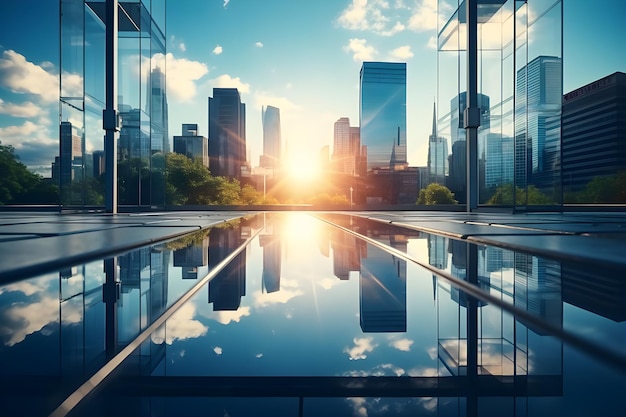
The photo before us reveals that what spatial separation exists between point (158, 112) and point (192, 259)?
1156 cm

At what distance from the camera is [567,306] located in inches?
53.4

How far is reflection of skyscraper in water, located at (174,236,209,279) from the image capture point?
2.09m

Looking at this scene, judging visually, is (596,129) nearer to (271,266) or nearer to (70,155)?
(70,155)

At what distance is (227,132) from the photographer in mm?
99375

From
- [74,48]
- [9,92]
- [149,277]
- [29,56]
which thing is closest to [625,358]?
[149,277]

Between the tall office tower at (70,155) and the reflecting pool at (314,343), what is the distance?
9640 mm

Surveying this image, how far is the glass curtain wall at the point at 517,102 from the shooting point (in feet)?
32.2


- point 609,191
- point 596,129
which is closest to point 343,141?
point 596,129

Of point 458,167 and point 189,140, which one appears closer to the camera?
point 458,167

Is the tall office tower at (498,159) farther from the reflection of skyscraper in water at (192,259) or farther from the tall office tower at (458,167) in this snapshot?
the reflection of skyscraper in water at (192,259)

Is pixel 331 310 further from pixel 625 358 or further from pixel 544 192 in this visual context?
pixel 544 192

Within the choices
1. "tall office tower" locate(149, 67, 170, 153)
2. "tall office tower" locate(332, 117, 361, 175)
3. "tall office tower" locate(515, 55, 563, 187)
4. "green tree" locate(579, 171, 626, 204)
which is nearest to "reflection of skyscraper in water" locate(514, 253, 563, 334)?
"tall office tower" locate(515, 55, 563, 187)

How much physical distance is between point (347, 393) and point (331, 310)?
0.60 metres

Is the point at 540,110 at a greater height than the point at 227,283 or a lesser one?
greater
